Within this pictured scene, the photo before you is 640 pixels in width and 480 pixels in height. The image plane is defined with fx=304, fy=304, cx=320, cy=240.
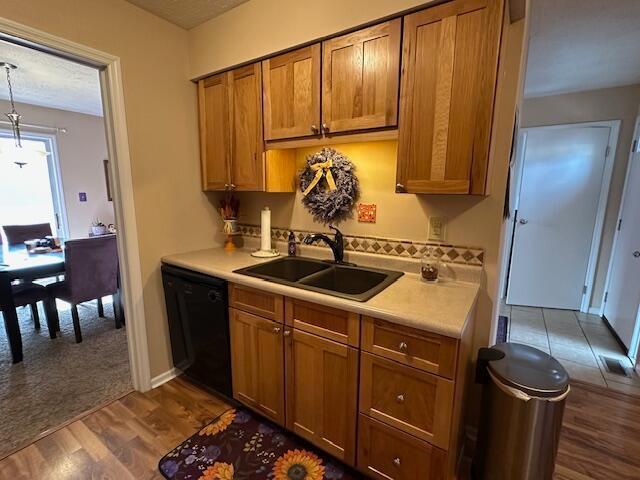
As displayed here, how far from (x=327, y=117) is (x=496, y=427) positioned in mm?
1656

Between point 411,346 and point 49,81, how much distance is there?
4154 mm

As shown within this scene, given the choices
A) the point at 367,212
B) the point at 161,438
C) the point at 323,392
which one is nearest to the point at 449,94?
the point at 367,212

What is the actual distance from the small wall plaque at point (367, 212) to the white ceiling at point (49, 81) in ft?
7.30

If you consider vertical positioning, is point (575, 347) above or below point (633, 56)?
below

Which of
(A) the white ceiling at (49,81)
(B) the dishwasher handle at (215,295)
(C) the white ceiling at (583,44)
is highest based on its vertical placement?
(C) the white ceiling at (583,44)

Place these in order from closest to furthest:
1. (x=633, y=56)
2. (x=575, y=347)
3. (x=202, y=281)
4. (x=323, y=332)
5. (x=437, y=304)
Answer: (x=437, y=304) < (x=323, y=332) < (x=202, y=281) < (x=633, y=56) < (x=575, y=347)

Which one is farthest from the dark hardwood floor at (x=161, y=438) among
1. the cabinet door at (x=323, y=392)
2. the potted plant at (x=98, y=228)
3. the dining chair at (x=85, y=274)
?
the potted plant at (x=98, y=228)

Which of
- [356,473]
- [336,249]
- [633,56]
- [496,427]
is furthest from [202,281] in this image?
[633,56]

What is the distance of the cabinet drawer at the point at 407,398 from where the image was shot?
1.15 m

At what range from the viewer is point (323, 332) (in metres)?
1.41

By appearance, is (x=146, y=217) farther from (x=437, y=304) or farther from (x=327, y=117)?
(x=437, y=304)

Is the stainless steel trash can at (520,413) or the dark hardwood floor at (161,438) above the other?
the stainless steel trash can at (520,413)

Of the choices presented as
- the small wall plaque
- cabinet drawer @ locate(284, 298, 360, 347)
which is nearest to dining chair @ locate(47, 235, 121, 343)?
cabinet drawer @ locate(284, 298, 360, 347)

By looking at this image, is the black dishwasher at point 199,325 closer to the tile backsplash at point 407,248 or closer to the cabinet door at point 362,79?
the tile backsplash at point 407,248
